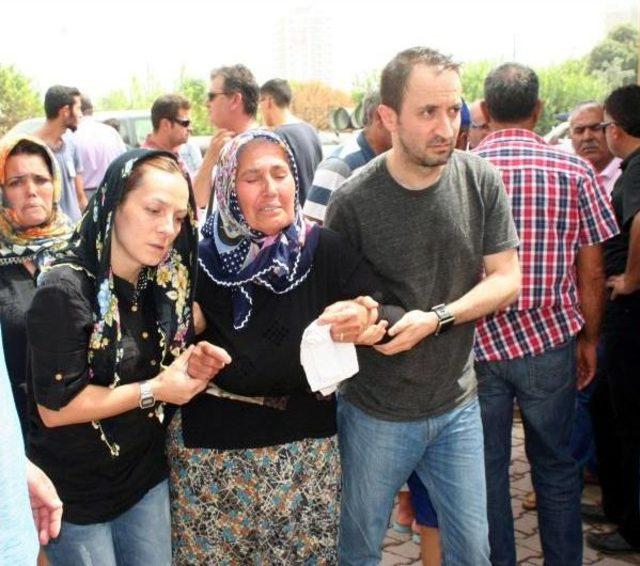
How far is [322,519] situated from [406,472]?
412mm

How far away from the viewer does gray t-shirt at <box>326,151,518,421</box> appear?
3.01 m

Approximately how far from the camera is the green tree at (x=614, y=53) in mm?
48406

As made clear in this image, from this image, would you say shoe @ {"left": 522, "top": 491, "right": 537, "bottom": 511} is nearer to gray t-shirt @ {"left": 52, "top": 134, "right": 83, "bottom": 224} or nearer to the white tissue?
the white tissue

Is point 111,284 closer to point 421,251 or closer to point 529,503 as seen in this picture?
point 421,251

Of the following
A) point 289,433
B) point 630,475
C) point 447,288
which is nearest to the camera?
point 289,433

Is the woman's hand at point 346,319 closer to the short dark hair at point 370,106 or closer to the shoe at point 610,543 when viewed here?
the short dark hair at point 370,106

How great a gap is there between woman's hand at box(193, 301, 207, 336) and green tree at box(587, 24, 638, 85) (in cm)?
4745

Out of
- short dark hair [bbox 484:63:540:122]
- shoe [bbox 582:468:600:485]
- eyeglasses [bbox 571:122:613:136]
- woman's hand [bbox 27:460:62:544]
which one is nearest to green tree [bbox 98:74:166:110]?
eyeglasses [bbox 571:122:613:136]

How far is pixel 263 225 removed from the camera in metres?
2.78

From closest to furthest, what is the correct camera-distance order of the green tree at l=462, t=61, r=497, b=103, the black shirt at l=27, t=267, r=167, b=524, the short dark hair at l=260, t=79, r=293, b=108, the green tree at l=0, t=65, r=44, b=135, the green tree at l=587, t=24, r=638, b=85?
1. the black shirt at l=27, t=267, r=167, b=524
2. the short dark hair at l=260, t=79, r=293, b=108
3. the green tree at l=0, t=65, r=44, b=135
4. the green tree at l=462, t=61, r=497, b=103
5. the green tree at l=587, t=24, r=638, b=85

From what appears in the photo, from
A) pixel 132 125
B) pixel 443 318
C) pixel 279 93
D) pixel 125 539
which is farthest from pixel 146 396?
pixel 132 125

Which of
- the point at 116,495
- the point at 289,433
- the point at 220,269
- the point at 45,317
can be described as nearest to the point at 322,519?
the point at 289,433

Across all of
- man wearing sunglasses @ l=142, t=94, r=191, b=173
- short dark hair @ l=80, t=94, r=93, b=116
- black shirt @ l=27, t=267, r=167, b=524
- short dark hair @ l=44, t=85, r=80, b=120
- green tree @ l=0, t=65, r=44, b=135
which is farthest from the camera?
green tree @ l=0, t=65, r=44, b=135

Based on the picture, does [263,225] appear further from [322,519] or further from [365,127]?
[365,127]
